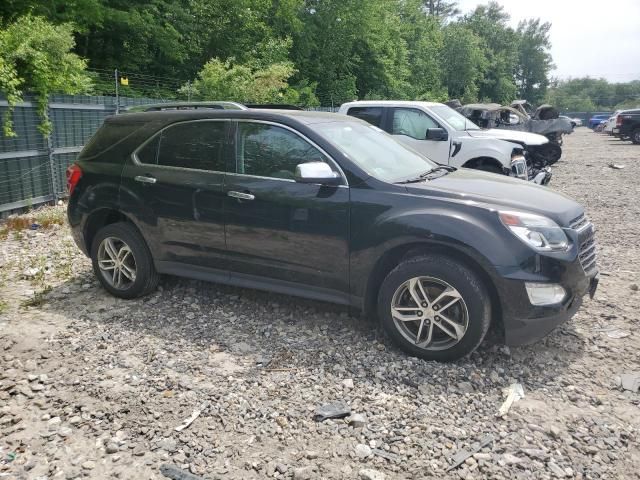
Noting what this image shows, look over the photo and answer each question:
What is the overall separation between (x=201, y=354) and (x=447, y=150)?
6.70 meters

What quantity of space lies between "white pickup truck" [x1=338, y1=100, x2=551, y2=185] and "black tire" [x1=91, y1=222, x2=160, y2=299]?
5.60m

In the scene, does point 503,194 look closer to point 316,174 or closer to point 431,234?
point 431,234

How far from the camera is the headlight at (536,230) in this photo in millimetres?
3537

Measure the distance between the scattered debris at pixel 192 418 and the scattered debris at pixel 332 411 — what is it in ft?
2.30

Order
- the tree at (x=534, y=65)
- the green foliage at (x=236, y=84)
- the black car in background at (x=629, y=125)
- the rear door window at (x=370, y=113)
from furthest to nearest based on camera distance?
the tree at (x=534, y=65) → the black car in background at (x=629, y=125) → the green foliage at (x=236, y=84) → the rear door window at (x=370, y=113)

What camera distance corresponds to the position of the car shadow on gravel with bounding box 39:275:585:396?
3678 mm

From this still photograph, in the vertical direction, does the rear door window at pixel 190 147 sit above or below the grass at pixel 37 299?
above

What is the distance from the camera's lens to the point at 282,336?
4.25 metres

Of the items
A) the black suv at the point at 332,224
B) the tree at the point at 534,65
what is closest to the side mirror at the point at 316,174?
the black suv at the point at 332,224

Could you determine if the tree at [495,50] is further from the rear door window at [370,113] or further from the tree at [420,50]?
the rear door window at [370,113]

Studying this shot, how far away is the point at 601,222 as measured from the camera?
8.48 metres

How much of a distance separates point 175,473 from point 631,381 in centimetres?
Answer: 300

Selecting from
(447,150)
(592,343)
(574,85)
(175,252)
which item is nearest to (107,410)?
(175,252)

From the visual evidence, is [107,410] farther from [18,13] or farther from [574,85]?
[574,85]
